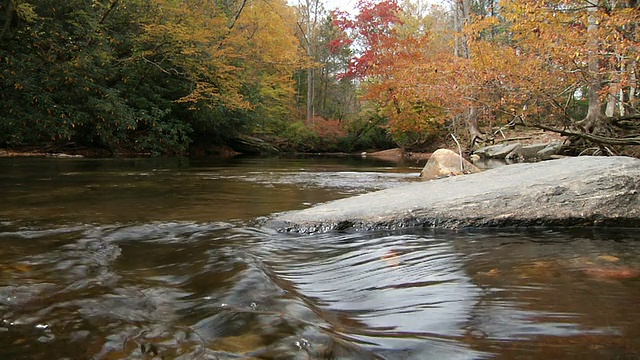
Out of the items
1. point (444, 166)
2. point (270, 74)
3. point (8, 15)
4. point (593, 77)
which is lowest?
point (444, 166)

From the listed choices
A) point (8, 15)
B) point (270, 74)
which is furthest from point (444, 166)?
point (270, 74)

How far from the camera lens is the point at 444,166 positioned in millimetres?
8984

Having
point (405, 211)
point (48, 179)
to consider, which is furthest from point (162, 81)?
point (405, 211)

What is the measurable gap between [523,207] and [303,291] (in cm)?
236

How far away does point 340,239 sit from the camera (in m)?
3.48

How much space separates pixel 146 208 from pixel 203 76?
1271 cm

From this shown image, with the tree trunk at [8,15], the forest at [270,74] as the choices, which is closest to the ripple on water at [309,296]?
the forest at [270,74]

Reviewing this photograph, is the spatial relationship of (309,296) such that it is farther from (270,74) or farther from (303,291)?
(270,74)

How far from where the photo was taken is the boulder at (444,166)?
890 cm

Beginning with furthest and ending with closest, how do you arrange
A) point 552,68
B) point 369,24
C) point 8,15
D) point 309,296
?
point 369,24, point 8,15, point 552,68, point 309,296

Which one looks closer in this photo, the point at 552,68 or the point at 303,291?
the point at 303,291

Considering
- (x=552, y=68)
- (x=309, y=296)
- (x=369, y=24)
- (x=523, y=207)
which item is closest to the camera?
(x=309, y=296)

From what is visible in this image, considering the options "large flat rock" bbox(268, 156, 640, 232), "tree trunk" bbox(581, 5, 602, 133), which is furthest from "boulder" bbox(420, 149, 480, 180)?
"large flat rock" bbox(268, 156, 640, 232)

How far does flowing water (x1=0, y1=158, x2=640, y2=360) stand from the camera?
150cm
